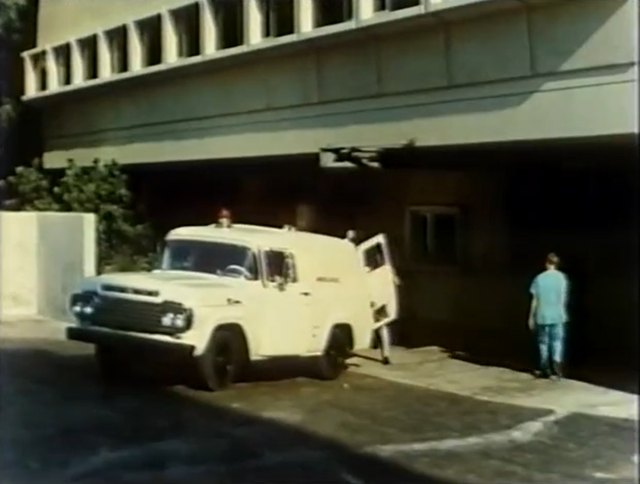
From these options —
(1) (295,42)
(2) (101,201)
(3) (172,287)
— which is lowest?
(3) (172,287)

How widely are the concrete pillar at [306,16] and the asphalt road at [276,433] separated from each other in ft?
1.55

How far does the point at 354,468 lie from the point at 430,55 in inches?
22.0

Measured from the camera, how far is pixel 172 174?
5.20 ft

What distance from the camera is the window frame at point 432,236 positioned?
139 cm

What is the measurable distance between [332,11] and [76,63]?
0.44 meters

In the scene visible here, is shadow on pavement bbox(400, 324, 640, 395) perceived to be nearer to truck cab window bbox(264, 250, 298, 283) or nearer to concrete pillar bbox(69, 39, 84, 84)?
truck cab window bbox(264, 250, 298, 283)

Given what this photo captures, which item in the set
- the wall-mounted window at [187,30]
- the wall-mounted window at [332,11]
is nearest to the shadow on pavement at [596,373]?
the wall-mounted window at [332,11]

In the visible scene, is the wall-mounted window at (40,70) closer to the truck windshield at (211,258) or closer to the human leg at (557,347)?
the truck windshield at (211,258)

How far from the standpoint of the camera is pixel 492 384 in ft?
4.52

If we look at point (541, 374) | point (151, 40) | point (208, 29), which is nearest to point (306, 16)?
point (208, 29)

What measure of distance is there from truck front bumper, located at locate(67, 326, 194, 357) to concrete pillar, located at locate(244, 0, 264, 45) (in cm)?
44

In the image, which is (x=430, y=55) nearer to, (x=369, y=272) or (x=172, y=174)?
(x=369, y=272)

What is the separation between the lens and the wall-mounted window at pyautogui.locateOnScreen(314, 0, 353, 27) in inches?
55.9

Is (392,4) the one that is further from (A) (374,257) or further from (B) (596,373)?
(B) (596,373)
